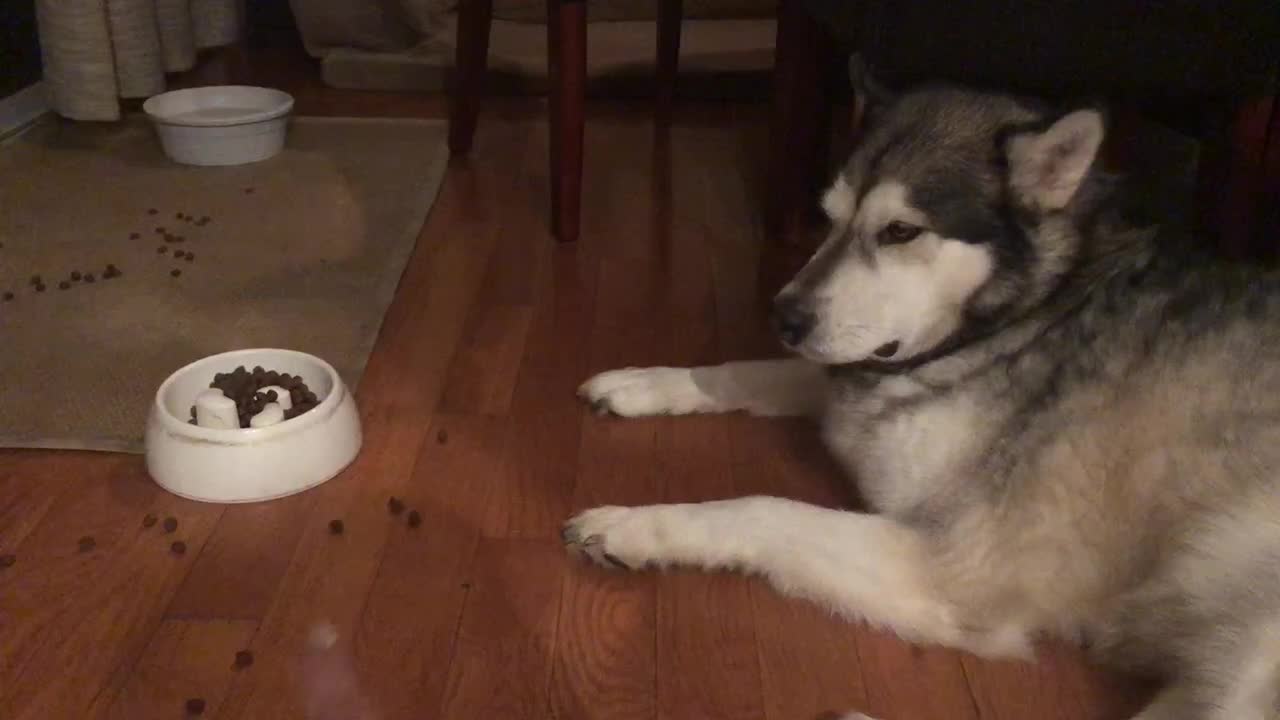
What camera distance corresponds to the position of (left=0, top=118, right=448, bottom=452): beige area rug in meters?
2.16

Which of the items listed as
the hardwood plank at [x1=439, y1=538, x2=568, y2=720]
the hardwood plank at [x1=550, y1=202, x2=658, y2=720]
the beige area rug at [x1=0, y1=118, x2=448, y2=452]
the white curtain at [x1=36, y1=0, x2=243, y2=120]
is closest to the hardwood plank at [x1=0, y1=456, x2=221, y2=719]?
the beige area rug at [x1=0, y1=118, x2=448, y2=452]

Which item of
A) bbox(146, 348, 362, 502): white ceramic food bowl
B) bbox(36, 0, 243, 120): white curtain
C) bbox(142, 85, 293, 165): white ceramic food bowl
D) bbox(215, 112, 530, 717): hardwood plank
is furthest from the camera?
bbox(36, 0, 243, 120): white curtain

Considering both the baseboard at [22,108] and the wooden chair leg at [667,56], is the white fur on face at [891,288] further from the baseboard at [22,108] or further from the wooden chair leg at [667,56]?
the baseboard at [22,108]

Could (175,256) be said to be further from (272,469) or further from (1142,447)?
(1142,447)

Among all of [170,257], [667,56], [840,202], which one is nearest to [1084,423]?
[840,202]

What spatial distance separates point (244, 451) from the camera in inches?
70.4

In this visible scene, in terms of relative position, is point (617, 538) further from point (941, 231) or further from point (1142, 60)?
point (1142, 60)

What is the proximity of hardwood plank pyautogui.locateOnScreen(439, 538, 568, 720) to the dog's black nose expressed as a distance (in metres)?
0.50

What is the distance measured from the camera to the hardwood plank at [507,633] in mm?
1459

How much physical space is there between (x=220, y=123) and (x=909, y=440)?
2517 millimetres

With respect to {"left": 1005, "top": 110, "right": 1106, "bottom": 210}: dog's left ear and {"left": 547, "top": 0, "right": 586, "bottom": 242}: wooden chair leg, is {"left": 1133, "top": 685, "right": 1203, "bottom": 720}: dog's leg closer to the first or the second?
{"left": 1005, "top": 110, "right": 1106, "bottom": 210}: dog's left ear

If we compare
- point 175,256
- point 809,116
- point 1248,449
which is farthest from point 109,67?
point 1248,449

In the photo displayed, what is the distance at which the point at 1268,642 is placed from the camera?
127 centimetres

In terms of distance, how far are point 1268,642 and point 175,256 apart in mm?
2464
